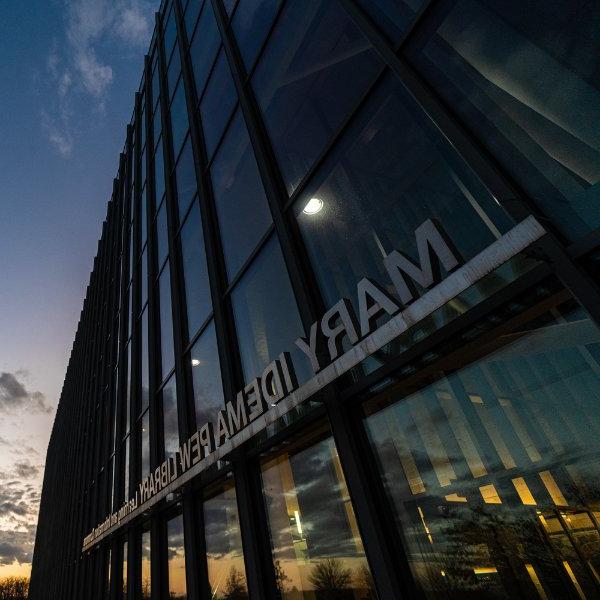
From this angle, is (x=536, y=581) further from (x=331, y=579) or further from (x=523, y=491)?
(x=331, y=579)

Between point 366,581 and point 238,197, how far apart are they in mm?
7087

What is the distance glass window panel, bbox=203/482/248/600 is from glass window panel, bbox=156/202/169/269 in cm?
819

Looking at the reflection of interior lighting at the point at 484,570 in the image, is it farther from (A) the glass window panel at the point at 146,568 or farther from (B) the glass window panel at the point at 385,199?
(A) the glass window panel at the point at 146,568

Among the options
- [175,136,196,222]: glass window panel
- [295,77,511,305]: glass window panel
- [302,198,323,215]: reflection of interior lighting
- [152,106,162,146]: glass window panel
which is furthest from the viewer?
[152,106,162,146]: glass window panel

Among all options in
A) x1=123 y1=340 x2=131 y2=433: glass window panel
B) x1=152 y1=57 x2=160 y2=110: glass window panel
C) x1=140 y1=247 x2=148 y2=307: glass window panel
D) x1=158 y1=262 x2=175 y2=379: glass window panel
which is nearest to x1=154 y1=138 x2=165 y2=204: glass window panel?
x1=140 y1=247 x2=148 y2=307: glass window panel

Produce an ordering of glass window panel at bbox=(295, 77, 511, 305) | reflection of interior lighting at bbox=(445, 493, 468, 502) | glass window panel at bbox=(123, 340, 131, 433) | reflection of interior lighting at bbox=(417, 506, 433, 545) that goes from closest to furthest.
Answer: reflection of interior lighting at bbox=(445, 493, 468, 502)
reflection of interior lighting at bbox=(417, 506, 433, 545)
glass window panel at bbox=(295, 77, 511, 305)
glass window panel at bbox=(123, 340, 131, 433)

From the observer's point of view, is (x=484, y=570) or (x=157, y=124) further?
(x=157, y=124)

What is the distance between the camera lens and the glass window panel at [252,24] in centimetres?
812

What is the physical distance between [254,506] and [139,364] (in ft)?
32.1

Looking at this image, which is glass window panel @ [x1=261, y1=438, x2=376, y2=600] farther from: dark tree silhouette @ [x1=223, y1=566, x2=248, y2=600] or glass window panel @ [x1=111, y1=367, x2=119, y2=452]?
glass window panel @ [x1=111, y1=367, x2=119, y2=452]

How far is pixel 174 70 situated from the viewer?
14.7m

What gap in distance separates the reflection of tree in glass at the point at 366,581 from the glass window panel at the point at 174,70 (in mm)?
15536

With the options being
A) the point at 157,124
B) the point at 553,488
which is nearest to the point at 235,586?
the point at 553,488

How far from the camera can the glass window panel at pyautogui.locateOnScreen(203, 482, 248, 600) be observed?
6.39 meters
